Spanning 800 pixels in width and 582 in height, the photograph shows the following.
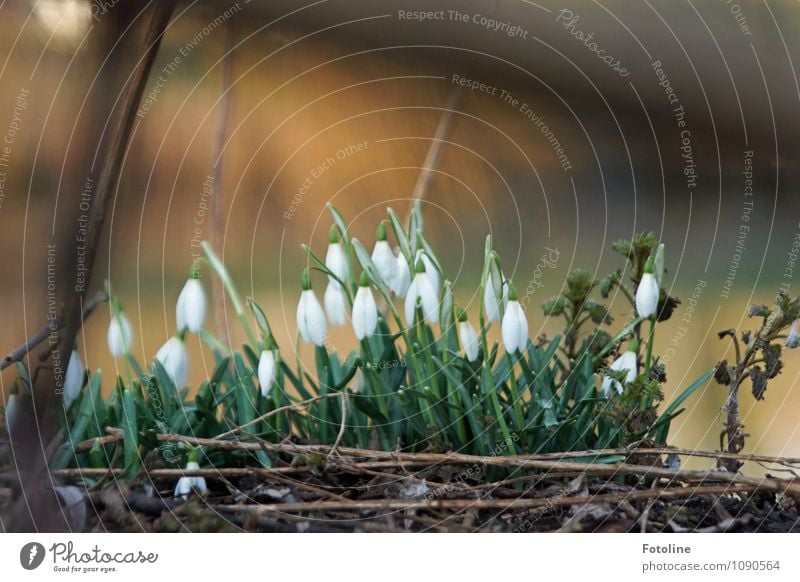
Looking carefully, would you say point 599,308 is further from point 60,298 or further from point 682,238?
point 60,298

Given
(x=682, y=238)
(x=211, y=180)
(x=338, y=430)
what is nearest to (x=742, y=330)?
(x=682, y=238)

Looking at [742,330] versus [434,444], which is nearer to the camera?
[434,444]

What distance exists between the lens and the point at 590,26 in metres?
1.04

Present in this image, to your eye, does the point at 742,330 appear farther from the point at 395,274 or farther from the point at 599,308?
the point at 395,274

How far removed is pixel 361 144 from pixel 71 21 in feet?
1.15

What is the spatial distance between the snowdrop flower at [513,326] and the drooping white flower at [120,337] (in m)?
0.43

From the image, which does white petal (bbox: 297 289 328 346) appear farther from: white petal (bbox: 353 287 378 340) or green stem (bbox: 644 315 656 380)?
green stem (bbox: 644 315 656 380)

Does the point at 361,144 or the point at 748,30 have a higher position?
the point at 748,30

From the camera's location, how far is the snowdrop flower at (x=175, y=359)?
1.00 meters

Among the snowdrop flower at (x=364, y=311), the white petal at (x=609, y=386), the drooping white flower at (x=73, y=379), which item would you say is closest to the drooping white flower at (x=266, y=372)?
the snowdrop flower at (x=364, y=311)

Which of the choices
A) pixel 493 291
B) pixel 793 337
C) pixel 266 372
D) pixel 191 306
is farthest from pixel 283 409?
pixel 793 337

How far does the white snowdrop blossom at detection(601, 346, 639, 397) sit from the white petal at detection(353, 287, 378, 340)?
0.27 meters

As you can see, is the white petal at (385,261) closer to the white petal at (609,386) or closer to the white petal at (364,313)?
the white petal at (364,313)
